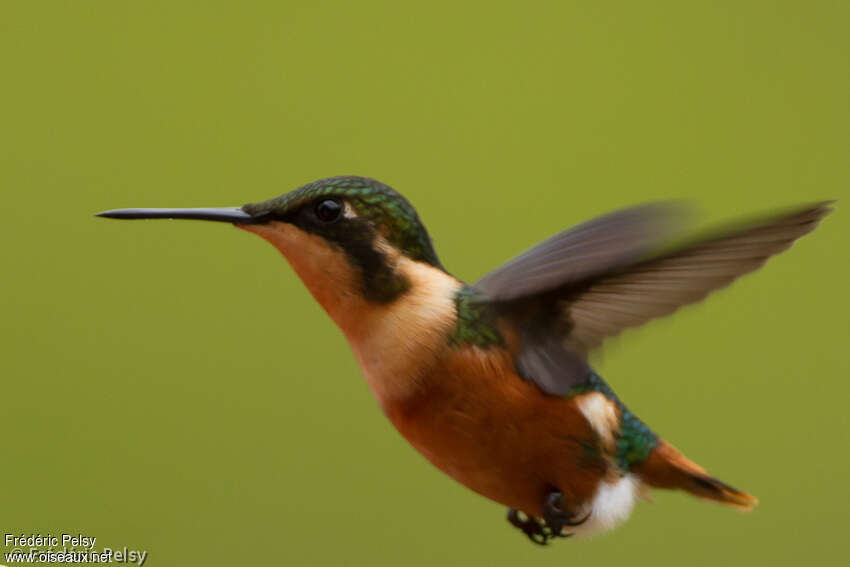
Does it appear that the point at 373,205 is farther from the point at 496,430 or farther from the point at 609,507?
the point at 609,507

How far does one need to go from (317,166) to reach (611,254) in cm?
121

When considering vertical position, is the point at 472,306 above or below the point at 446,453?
above

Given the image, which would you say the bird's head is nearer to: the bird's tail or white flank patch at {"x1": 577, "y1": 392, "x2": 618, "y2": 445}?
white flank patch at {"x1": 577, "y1": 392, "x2": 618, "y2": 445}

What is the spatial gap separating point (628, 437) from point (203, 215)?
1.50 ft

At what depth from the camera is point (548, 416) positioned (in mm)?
847

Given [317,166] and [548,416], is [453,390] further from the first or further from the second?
[317,166]

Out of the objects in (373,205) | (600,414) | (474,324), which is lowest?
(600,414)

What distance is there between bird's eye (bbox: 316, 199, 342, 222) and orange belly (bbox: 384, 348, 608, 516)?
0.48ft

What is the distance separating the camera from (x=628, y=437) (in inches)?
37.7

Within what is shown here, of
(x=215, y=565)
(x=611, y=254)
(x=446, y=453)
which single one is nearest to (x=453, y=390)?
(x=446, y=453)

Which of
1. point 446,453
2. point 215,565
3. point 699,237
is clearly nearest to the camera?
point 699,237

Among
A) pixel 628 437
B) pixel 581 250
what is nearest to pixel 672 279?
pixel 581 250

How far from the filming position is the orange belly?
80cm

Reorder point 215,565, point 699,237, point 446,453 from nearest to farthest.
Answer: point 699,237, point 446,453, point 215,565
